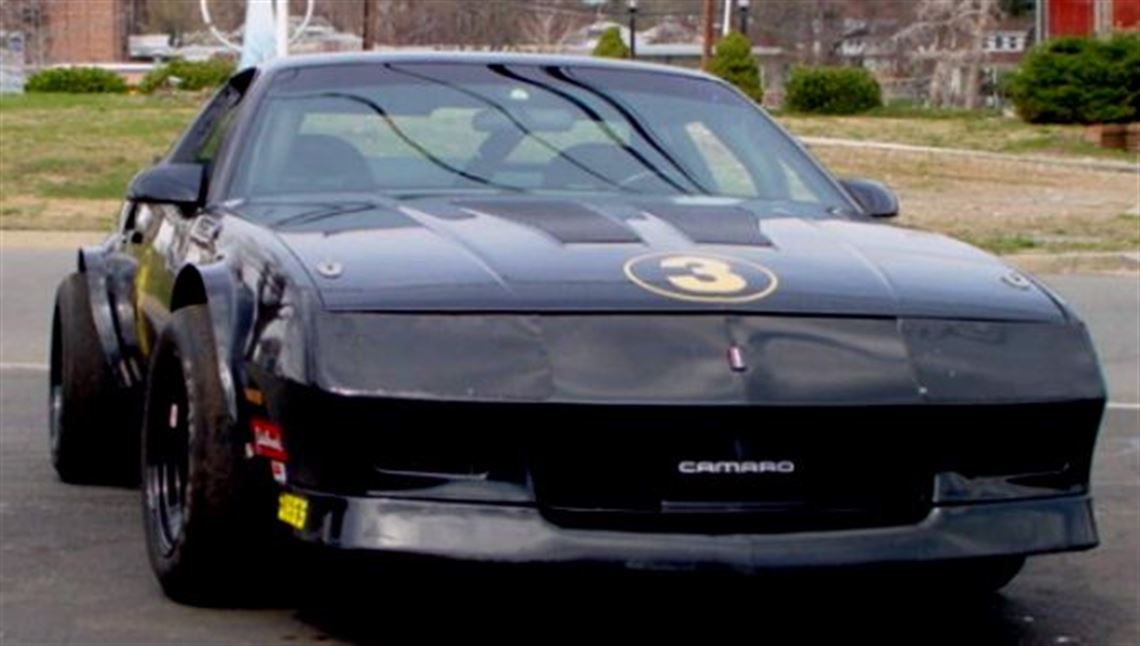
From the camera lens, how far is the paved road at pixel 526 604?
568 cm

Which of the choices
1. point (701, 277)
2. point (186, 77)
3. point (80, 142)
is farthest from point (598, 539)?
point (186, 77)

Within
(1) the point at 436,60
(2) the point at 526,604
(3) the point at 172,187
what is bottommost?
(2) the point at 526,604

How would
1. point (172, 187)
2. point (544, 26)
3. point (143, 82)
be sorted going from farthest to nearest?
point (544, 26) < point (143, 82) < point (172, 187)

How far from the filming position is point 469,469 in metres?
5.04

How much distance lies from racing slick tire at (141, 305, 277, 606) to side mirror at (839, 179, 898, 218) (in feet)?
6.46

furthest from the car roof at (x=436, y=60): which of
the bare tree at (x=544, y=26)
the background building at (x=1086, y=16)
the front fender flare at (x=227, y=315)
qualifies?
the bare tree at (x=544, y=26)

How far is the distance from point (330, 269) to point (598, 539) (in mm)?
869

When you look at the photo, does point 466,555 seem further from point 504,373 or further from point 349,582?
point 349,582

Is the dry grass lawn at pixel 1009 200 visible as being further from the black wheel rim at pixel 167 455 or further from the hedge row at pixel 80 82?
the hedge row at pixel 80 82

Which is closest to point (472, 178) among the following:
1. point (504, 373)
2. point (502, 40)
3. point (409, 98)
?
point (409, 98)

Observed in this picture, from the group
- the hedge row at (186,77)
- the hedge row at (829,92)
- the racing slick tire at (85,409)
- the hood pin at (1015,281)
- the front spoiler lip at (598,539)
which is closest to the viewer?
the front spoiler lip at (598,539)

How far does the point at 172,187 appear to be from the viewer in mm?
6578

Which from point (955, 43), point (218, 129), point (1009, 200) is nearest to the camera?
point (218, 129)

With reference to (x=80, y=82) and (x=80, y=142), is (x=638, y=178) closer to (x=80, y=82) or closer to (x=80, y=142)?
(x=80, y=142)
